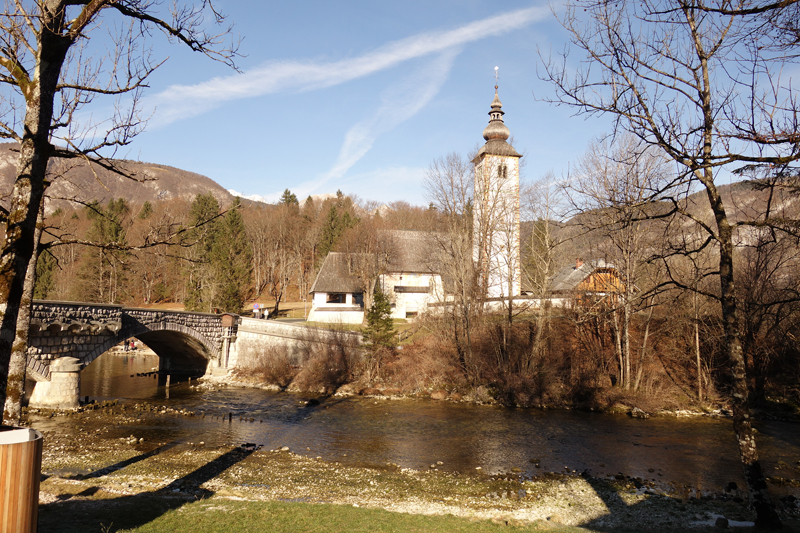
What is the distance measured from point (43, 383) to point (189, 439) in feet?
29.4

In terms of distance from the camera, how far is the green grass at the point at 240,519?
782cm

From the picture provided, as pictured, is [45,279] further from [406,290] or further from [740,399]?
[740,399]

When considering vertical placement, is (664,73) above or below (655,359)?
above

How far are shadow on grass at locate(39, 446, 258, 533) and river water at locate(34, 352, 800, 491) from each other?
596 cm

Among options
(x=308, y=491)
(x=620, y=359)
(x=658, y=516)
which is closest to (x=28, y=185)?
(x=308, y=491)

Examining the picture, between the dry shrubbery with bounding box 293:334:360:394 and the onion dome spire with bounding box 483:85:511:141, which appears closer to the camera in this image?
the dry shrubbery with bounding box 293:334:360:394

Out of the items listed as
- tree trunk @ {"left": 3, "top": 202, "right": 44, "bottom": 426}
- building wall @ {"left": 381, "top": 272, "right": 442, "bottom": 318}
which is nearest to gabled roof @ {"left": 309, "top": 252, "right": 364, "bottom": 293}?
building wall @ {"left": 381, "top": 272, "right": 442, "bottom": 318}

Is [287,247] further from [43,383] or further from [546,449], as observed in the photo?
[546,449]

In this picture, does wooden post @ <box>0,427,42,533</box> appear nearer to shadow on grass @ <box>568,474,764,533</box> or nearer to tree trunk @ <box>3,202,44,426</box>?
tree trunk @ <box>3,202,44,426</box>

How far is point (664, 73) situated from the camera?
869cm

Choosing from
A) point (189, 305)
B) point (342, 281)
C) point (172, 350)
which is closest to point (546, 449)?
point (172, 350)

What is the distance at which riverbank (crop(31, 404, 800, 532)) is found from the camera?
9320 mm

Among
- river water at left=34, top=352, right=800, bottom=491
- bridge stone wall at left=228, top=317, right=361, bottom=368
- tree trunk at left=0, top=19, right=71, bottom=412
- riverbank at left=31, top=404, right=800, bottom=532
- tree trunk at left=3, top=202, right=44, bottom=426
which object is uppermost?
tree trunk at left=0, top=19, right=71, bottom=412

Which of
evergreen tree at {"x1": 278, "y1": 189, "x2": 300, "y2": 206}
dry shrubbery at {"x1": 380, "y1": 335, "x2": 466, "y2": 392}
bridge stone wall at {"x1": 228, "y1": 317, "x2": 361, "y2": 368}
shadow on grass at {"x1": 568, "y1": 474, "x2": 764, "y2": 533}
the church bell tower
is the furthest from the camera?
evergreen tree at {"x1": 278, "y1": 189, "x2": 300, "y2": 206}
